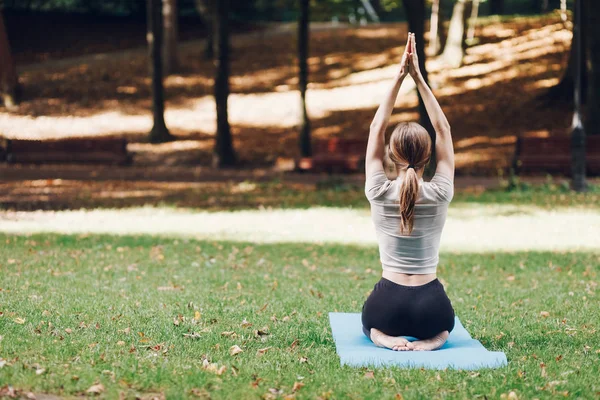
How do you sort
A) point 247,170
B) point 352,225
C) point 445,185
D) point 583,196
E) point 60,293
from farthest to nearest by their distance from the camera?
point 247,170 < point 583,196 < point 352,225 < point 60,293 < point 445,185

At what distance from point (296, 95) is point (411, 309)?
87.0 feet

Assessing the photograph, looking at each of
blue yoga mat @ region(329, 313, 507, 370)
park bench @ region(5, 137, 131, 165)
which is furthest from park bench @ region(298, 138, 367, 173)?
blue yoga mat @ region(329, 313, 507, 370)

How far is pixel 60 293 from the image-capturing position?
26.7 ft

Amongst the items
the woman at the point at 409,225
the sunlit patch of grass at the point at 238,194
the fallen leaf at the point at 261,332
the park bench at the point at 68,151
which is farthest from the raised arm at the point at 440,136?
the park bench at the point at 68,151

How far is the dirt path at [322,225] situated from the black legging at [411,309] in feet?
22.0

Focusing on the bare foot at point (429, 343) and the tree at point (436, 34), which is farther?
the tree at point (436, 34)

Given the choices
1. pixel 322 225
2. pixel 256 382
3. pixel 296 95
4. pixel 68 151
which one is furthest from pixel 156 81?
pixel 256 382

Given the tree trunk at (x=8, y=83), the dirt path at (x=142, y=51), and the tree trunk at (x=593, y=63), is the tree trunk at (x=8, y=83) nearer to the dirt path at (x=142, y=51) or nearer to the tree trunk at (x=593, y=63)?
the dirt path at (x=142, y=51)

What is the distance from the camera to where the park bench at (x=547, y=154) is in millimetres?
21406

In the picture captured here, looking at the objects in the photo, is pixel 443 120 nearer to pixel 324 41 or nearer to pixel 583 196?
pixel 583 196

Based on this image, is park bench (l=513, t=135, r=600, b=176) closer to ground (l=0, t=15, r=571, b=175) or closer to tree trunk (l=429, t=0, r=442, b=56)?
ground (l=0, t=15, r=571, b=175)

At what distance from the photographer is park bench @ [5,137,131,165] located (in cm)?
2386

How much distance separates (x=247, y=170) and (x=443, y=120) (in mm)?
17975

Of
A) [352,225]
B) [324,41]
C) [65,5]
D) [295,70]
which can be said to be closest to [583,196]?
[352,225]
